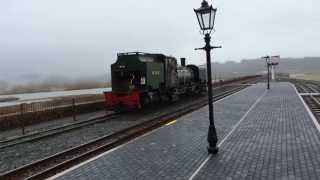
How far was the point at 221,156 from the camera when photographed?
37.7ft

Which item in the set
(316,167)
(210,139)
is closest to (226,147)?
(210,139)

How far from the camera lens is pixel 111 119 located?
2280 cm

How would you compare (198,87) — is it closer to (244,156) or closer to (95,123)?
(95,123)

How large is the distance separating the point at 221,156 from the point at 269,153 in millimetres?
1283

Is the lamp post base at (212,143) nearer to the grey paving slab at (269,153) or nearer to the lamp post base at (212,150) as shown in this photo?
the lamp post base at (212,150)

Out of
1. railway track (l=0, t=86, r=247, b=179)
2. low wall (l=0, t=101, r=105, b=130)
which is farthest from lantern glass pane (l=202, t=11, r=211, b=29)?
low wall (l=0, t=101, r=105, b=130)

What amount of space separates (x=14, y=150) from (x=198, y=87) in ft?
90.7

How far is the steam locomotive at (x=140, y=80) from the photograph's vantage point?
2506cm

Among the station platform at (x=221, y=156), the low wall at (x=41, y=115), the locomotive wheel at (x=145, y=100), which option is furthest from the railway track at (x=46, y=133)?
the station platform at (x=221, y=156)

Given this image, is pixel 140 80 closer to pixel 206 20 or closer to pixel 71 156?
pixel 71 156

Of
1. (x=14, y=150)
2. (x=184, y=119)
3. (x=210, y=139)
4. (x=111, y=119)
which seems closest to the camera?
(x=210, y=139)

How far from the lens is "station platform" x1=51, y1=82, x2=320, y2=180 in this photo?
31.9 ft

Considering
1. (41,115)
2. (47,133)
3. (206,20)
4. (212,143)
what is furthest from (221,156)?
(41,115)

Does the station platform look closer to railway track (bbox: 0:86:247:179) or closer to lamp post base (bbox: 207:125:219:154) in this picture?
lamp post base (bbox: 207:125:219:154)
